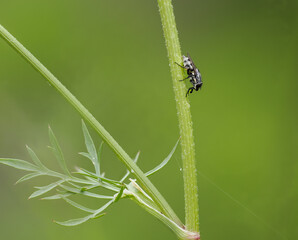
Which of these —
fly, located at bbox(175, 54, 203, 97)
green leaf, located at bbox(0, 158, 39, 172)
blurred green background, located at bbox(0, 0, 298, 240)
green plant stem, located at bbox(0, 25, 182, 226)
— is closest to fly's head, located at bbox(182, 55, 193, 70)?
fly, located at bbox(175, 54, 203, 97)

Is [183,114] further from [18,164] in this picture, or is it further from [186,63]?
[18,164]

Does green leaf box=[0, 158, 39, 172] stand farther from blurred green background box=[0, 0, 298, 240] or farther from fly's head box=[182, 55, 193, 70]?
blurred green background box=[0, 0, 298, 240]

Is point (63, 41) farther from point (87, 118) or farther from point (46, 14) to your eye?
point (87, 118)

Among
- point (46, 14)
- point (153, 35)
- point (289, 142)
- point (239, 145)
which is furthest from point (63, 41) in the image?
point (289, 142)

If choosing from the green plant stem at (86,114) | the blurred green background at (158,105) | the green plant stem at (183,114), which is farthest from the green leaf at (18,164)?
the blurred green background at (158,105)

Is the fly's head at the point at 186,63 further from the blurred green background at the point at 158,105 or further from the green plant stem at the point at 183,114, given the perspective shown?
the blurred green background at the point at 158,105

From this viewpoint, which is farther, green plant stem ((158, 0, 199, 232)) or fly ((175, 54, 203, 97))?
fly ((175, 54, 203, 97))
